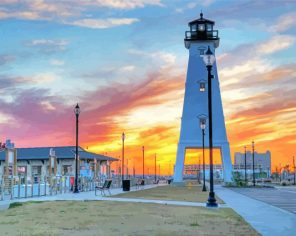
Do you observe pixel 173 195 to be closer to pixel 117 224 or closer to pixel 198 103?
pixel 117 224

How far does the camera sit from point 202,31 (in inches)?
2657

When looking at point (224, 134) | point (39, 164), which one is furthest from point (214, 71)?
point (39, 164)

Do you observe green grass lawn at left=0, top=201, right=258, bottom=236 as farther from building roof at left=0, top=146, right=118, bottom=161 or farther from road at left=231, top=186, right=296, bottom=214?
building roof at left=0, top=146, right=118, bottom=161

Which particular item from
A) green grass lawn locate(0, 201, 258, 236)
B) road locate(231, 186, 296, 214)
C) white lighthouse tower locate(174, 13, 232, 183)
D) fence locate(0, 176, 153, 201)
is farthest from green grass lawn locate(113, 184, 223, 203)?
white lighthouse tower locate(174, 13, 232, 183)

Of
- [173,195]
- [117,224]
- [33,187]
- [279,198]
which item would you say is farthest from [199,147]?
[117,224]

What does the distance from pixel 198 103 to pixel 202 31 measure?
394 inches

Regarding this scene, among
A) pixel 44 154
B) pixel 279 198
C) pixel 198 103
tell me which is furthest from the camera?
pixel 44 154

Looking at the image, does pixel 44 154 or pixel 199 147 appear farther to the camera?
pixel 44 154

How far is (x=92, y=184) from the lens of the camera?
4922 cm

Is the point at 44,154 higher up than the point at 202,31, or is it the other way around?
the point at 202,31

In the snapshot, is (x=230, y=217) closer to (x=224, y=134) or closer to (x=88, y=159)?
(x=224, y=134)

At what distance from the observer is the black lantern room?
66750mm

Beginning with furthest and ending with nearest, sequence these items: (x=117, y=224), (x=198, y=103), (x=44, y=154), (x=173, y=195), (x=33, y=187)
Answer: (x=44, y=154) → (x=198, y=103) → (x=173, y=195) → (x=33, y=187) → (x=117, y=224)

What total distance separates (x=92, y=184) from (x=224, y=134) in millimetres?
23004
